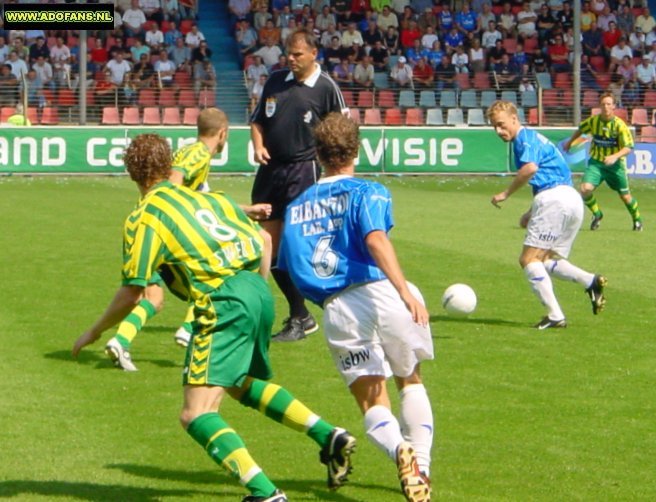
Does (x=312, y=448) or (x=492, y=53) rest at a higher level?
(x=492, y=53)

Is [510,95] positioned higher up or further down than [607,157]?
higher up

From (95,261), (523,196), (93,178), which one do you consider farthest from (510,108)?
(93,178)

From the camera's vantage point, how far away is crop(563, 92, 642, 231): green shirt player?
64.2ft

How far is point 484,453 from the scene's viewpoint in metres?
7.00

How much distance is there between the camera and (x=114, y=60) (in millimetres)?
31984

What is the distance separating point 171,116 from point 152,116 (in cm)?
46

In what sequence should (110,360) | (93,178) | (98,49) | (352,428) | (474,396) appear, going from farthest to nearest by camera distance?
(98,49) → (93,178) → (110,360) → (474,396) → (352,428)

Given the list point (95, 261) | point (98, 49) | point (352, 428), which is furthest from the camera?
point (98, 49)

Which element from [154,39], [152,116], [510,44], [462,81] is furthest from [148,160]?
[510,44]

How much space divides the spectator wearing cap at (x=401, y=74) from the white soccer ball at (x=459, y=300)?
2218cm

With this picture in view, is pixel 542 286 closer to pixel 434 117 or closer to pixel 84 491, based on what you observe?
pixel 84 491

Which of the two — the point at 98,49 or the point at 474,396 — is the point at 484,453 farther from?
the point at 98,49

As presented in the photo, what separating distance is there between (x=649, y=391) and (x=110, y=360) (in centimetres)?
372

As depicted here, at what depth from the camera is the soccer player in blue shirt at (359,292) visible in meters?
5.79
